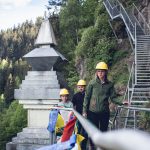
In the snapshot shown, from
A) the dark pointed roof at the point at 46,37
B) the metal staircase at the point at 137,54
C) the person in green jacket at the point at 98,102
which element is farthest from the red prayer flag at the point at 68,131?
the metal staircase at the point at 137,54

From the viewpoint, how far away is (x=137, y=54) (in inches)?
854

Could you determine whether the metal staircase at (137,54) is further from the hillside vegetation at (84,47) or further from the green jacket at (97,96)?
the green jacket at (97,96)

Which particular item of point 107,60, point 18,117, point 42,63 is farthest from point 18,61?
point 42,63

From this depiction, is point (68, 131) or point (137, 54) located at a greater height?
point (137, 54)

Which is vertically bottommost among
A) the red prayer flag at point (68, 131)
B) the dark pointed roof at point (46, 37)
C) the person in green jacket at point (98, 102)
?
the red prayer flag at point (68, 131)

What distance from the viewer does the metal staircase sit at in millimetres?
17547

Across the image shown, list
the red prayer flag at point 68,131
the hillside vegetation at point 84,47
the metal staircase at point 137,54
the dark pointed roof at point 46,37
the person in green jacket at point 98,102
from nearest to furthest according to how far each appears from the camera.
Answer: the red prayer flag at point 68,131, the person in green jacket at point 98,102, the dark pointed roof at point 46,37, the metal staircase at point 137,54, the hillside vegetation at point 84,47

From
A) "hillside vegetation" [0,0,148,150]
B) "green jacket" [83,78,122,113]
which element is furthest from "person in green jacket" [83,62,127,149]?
"hillside vegetation" [0,0,148,150]

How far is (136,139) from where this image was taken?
107 centimetres

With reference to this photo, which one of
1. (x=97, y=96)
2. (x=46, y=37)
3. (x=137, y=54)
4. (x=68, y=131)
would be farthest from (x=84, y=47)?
(x=68, y=131)

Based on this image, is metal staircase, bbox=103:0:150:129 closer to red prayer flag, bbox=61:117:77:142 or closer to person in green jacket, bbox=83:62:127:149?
person in green jacket, bbox=83:62:127:149

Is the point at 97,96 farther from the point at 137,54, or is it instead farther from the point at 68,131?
the point at 137,54

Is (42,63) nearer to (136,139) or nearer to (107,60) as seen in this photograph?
(136,139)

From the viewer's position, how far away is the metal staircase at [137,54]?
57.6 ft
